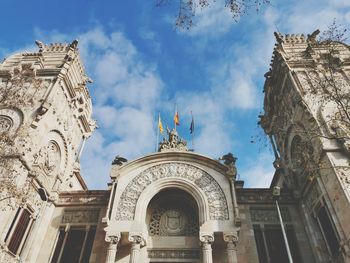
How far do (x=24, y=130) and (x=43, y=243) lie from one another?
6.87m

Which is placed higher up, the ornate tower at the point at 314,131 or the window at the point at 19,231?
the ornate tower at the point at 314,131

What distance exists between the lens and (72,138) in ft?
77.4

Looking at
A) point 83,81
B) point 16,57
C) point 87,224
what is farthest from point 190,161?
point 16,57

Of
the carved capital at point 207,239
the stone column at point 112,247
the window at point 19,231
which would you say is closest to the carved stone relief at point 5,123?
the window at point 19,231

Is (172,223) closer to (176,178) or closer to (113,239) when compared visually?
(176,178)

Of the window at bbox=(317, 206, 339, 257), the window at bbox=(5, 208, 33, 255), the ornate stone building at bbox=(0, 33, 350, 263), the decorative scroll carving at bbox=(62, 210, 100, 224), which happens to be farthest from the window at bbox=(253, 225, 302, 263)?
the window at bbox=(5, 208, 33, 255)

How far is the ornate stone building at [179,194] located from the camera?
15.1 m

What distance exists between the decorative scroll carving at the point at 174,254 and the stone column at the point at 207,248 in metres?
2.06

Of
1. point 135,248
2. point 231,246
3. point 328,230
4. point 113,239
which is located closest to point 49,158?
point 113,239

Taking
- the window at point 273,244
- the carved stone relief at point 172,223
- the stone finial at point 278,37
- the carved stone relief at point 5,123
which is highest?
the stone finial at point 278,37

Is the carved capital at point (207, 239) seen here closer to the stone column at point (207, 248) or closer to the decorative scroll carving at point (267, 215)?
the stone column at point (207, 248)

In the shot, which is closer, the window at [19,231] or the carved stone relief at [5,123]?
the window at [19,231]

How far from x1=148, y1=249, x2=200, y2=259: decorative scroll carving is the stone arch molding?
2.41 metres

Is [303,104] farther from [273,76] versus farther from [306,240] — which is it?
[306,240]
